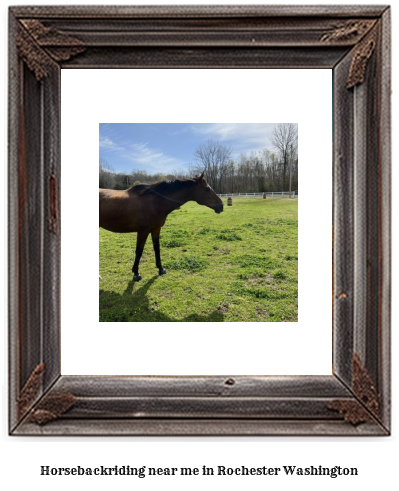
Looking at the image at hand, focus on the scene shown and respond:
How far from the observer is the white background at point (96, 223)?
4.30 ft

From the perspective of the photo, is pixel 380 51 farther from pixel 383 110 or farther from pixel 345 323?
pixel 345 323

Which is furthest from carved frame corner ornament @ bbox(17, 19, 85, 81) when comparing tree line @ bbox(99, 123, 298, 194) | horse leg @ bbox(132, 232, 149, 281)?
horse leg @ bbox(132, 232, 149, 281)

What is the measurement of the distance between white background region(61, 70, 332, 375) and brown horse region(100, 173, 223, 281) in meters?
0.10

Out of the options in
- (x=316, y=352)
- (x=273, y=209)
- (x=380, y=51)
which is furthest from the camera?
(x=273, y=209)

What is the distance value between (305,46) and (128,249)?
1281 mm

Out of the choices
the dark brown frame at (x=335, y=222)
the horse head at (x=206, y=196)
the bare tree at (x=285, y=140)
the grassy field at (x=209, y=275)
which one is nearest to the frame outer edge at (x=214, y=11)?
the dark brown frame at (x=335, y=222)

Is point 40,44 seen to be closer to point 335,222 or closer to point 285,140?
point 285,140

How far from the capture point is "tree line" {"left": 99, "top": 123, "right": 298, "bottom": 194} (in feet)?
4.57

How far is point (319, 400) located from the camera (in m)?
1.24

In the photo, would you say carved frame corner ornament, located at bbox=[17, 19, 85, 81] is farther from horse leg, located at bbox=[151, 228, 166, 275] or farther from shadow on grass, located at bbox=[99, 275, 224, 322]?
shadow on grass, located at bbox=[99, 275, 224, 322]

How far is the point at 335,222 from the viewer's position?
1287mm

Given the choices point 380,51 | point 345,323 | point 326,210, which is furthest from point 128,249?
point 380,51

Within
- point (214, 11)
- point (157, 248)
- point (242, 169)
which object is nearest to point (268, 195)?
point (242, 169)

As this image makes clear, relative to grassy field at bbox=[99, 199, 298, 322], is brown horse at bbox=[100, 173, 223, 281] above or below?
above
